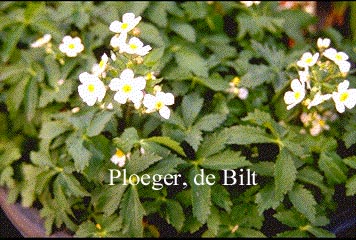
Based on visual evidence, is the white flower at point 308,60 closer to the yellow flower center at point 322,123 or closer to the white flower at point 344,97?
the white flower at point 344,97

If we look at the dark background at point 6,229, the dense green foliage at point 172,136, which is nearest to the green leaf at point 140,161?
the dense green foliage at point 172,136

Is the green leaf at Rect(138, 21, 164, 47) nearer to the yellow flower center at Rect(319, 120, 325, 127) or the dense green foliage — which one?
the dense green foliage

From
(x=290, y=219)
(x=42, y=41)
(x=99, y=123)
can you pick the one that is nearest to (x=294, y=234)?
(x=290, y=219)

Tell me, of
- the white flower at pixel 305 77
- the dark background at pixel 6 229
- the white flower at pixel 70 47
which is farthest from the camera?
the dark background at pixel 6 229

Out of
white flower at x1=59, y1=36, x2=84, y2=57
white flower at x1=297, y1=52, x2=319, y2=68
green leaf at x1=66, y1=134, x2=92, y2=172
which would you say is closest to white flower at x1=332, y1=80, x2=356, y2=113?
white flower at x1=297, y1=52, x2=319, y2=68

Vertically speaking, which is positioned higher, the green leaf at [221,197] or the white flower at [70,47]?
the white flower at [70,47]

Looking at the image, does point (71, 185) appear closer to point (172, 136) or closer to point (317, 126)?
point (172, 136)
